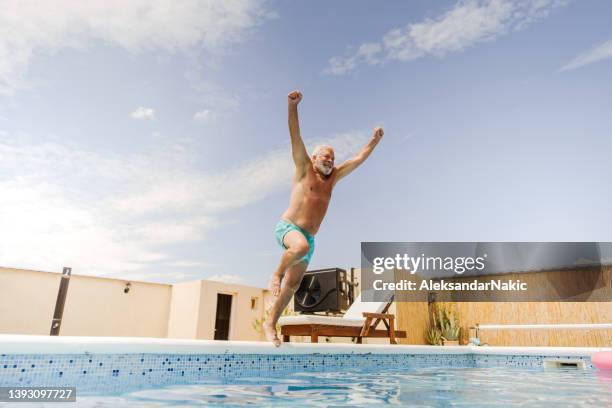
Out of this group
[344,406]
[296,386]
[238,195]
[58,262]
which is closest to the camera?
[344,406]

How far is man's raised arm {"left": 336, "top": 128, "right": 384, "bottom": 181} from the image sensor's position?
12.2 ft

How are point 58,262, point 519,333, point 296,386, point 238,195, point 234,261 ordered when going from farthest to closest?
point 234,261, point 238,195, point 58,262, point 519,333, point 296,386

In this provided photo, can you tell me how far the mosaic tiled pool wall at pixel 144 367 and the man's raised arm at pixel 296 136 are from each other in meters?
1.68

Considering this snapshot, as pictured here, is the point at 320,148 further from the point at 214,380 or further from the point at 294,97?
the point at 214,380

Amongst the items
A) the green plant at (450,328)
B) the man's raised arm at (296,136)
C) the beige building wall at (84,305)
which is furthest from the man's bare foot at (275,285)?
the beige building wall at (84,305)

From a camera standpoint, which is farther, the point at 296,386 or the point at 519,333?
the point at 519,333

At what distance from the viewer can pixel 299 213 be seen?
3.35m

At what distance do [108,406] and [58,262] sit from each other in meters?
11.5

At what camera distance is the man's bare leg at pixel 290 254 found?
10.1 feet

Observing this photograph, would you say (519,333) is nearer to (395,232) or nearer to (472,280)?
(472,280)

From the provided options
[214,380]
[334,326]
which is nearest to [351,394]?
[214,380]

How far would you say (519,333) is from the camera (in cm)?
818

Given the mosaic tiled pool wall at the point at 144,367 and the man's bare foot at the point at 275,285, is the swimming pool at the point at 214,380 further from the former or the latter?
the man's bare foot at the point at 275,285

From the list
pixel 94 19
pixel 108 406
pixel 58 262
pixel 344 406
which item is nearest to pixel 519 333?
pixel 344 406
